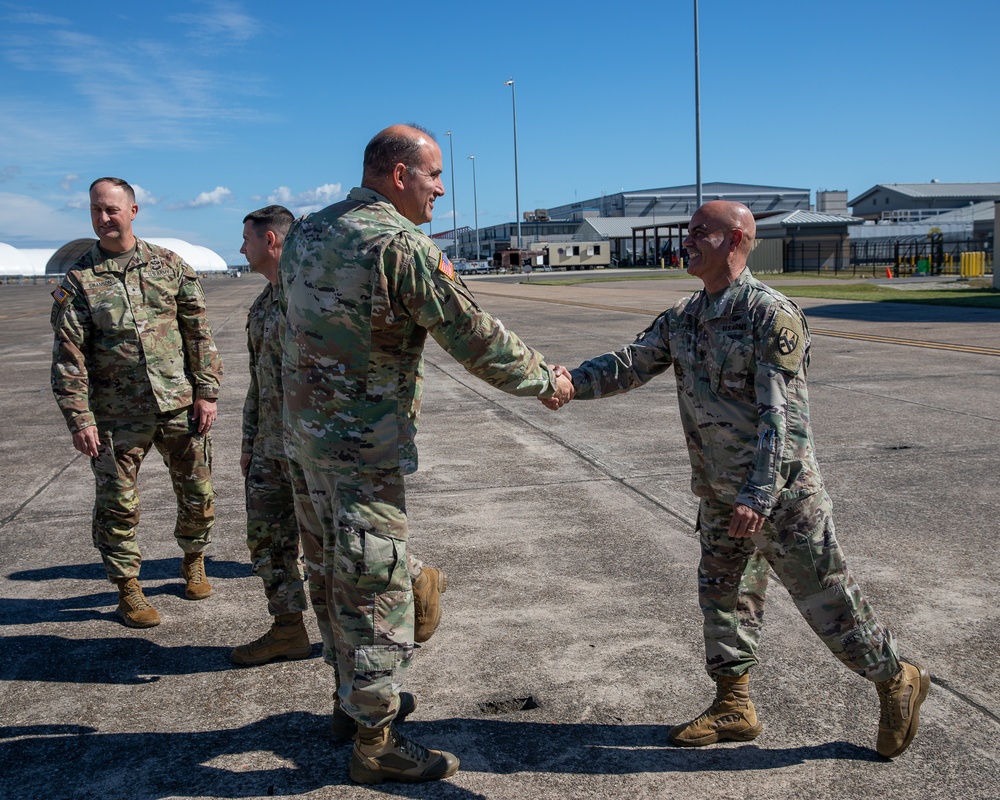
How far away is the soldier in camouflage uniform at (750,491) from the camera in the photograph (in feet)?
9.99

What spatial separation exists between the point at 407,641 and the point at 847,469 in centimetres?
495

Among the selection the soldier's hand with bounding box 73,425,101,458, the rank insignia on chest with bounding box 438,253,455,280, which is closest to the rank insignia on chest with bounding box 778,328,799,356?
the rank insignia on chest with bounding box 438,253,455,280

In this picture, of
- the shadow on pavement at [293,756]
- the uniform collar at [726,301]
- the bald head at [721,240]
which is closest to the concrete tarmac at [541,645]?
the shadow on pavement at [293,756]

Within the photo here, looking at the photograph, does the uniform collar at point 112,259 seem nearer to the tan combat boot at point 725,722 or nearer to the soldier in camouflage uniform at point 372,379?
the soldier in camouflage uniform at point 372,379

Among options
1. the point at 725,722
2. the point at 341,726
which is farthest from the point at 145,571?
the point at 725,722

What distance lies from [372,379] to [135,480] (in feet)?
7.26

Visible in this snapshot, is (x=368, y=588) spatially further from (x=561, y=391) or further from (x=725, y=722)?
(x=725, y=722)

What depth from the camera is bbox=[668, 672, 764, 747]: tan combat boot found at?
3.30 meters

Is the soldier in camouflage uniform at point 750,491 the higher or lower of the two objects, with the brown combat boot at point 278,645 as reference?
higher

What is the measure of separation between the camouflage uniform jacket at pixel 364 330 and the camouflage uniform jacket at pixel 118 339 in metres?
1.85

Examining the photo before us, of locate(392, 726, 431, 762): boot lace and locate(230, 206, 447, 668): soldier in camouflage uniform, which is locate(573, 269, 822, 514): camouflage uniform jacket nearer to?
locate(392, 726, 431, 762): boot lace

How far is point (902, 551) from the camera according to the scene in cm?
525

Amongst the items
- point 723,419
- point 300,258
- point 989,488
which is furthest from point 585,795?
point 989,488

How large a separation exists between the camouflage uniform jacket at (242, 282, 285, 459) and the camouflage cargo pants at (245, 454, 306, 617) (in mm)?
103
